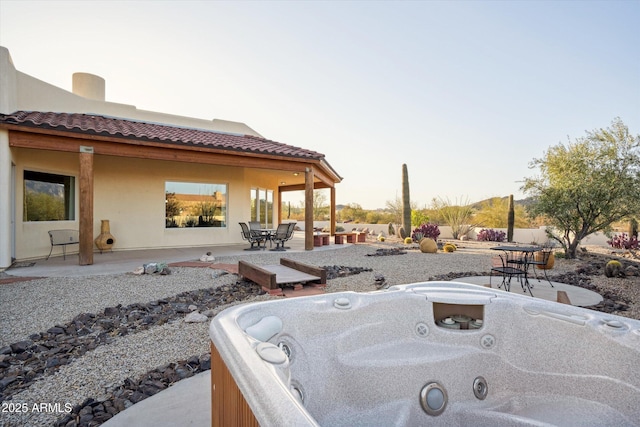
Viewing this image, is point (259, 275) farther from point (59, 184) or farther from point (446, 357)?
point (59, 184)

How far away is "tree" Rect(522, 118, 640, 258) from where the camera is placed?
8125 millimetres

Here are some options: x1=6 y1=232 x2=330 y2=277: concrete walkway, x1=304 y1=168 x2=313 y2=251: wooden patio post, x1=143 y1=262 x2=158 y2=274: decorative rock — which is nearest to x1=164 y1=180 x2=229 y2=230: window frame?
x1=6 y1=232 x2=330 y2=277: concrete walkway

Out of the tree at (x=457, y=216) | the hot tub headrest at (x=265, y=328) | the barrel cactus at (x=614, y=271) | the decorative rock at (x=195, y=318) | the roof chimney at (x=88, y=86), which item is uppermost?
the roof chimney at (x=88, y=86)

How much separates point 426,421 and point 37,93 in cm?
1186

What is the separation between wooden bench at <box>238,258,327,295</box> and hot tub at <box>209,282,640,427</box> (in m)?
2.45

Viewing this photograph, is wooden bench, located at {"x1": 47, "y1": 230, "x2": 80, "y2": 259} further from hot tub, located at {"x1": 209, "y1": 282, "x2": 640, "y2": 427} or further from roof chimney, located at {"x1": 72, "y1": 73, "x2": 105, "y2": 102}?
hot tub, located at {"x1": 209, "y1": 282, "x2": 640, "y2": 427}

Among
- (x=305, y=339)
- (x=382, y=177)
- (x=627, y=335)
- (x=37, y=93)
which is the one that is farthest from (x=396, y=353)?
(x=382, y=177)

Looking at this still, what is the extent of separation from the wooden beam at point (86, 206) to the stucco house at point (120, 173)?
0.02m

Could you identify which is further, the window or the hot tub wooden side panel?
the window

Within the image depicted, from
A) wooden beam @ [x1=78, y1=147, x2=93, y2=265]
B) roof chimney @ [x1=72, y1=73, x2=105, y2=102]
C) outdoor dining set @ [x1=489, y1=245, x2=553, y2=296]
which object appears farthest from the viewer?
roof chimney @ [x1=72, y1=73, x2=105, y2=102]

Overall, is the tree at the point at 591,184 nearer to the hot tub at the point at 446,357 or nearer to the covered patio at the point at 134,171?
the covered patio at the point at 134,171

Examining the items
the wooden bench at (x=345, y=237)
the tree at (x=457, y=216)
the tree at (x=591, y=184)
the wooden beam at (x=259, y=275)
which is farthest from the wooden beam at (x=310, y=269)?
the tree at (x=457, y=216)

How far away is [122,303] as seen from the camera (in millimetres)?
4461

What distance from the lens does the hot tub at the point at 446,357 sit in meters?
2.00
